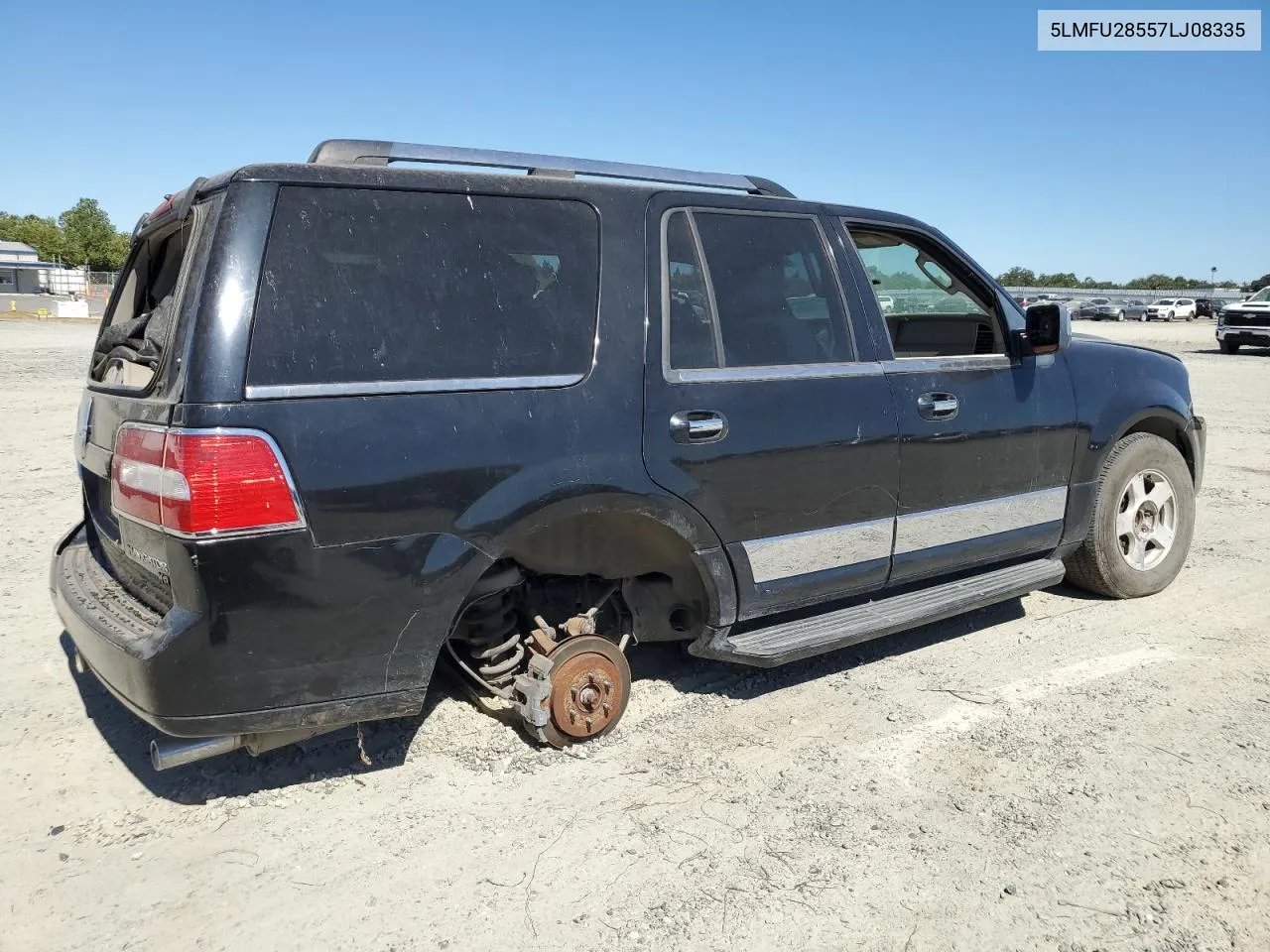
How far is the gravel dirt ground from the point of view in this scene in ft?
8.13

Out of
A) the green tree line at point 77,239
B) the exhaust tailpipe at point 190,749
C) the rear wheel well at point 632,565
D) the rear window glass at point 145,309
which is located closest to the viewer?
the exhaust tailpipe at point 190,749

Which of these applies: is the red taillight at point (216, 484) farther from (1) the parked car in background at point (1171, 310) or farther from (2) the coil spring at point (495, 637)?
(1) the parked car in background at point (1171, 310)

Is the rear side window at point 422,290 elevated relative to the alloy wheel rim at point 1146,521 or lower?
elevated

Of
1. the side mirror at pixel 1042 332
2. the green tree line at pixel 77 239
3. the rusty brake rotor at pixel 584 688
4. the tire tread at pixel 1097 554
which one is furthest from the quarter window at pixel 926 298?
the green tree line at pixel 77 239

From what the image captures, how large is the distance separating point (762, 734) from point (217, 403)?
2.19 m

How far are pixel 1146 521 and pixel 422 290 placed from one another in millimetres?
4092

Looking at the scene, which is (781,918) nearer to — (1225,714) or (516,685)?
(516,685)

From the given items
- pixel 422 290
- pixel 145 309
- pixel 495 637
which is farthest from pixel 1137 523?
pixel 145 309

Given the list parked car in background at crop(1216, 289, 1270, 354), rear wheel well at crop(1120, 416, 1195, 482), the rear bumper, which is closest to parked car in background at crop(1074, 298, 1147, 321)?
parked car in background at crop(1216, 289, 1270, 354)

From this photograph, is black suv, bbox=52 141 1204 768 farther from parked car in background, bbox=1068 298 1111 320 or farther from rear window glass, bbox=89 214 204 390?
parked car in background, bbox=1068 298 1111 320

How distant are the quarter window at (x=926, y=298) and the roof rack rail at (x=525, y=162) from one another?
1.87 feet

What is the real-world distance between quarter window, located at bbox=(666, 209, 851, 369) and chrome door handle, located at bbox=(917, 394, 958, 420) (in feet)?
1.36

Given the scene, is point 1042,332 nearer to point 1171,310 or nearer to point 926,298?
point 926,298

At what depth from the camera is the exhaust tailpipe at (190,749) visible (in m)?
2.72
